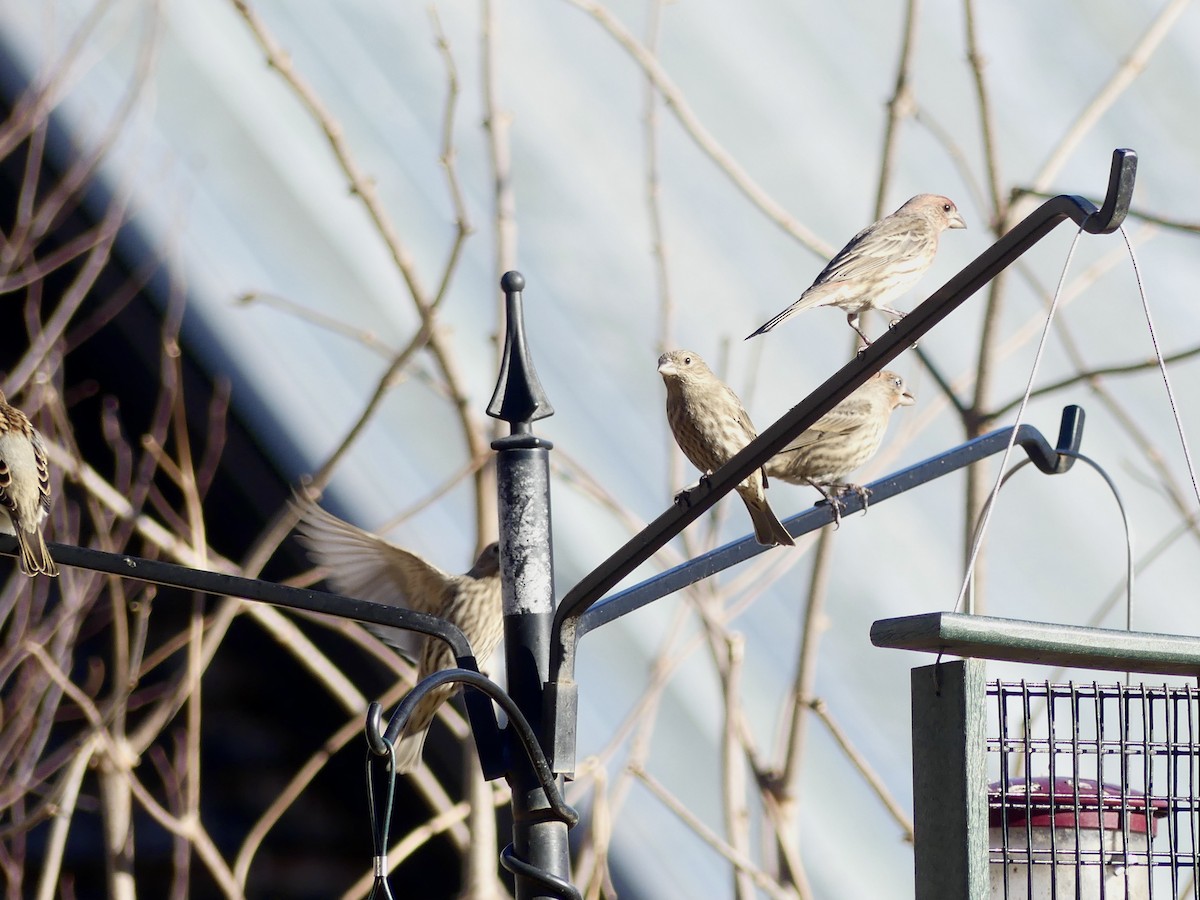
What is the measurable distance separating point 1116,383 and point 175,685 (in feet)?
8.97

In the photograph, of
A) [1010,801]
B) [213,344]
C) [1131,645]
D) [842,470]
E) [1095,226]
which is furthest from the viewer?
[213,344]

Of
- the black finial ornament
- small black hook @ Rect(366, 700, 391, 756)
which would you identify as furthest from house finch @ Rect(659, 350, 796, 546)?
small black hook @ Rect(366, 700, 391, 756)

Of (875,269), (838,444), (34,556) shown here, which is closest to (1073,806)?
(875,269)

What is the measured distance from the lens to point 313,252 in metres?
4.97

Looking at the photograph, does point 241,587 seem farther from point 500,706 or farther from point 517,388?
point 517,388

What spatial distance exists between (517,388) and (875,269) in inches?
42.4

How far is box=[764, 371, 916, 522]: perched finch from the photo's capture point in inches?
152

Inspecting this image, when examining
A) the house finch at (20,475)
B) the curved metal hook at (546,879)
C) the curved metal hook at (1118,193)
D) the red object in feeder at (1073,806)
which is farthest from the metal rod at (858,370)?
the house finch at (20,475)

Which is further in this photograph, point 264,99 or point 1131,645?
point 264,99

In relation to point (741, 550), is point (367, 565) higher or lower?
higher

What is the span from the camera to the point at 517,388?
8.41ft

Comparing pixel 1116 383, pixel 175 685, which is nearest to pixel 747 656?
pixel 1116 383

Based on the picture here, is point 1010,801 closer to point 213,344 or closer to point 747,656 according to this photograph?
point 747,656

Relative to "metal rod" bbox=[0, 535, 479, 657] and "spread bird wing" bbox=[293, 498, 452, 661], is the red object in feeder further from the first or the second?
"spread bird wing" bbox=[293, 498, 452, 661]
